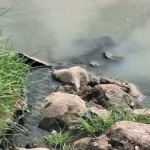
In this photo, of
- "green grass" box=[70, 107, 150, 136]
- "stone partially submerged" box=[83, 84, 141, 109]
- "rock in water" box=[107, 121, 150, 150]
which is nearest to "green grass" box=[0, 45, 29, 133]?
"green grass" box=[70, 107, 150, 136]

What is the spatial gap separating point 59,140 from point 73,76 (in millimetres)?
1054

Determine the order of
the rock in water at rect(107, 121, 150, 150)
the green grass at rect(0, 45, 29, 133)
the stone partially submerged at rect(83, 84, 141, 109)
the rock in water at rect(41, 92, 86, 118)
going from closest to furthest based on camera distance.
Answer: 1. the rock in water at rect(107, 121, 150, 150)
2. the green grass at rect(0, 45, 29, 133)
3. the rock in water at rect(41, 92, 86, 118)
4. the stone partially submerged at rect(83, 84, 141, 109)

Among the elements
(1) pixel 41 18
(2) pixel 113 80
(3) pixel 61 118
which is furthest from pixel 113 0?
(3) pixel 61 118

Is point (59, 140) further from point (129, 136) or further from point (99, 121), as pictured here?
point (129, 136)

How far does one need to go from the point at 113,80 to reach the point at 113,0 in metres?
1.99

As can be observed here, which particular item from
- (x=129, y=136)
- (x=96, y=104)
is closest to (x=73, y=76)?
(x=96, y=104)

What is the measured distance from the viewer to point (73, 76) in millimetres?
5219

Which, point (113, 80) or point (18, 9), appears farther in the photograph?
point (18, 9)

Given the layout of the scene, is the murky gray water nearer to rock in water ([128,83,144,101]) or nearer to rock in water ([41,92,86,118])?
rock in water ([128,83,144,101])

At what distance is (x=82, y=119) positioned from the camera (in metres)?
4.37

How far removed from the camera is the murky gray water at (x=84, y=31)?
5766mm

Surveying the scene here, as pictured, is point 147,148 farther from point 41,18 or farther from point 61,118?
point 41,18

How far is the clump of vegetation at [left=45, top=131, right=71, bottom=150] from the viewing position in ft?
Result: 14.0

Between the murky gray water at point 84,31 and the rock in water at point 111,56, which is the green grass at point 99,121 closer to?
the murky gray water at point 84,31
